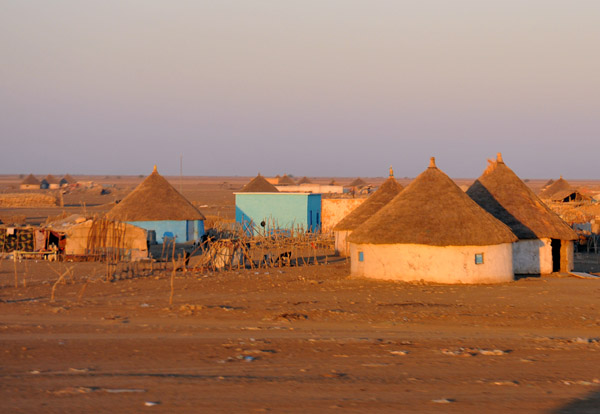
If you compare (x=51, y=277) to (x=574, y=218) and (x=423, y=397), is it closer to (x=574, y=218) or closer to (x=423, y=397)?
(x=423, y=397)

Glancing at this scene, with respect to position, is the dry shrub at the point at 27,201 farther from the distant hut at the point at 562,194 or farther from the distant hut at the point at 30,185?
the distant hut at the point at 562,194

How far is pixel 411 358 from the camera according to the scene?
954 centimetres

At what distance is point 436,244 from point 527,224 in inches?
154

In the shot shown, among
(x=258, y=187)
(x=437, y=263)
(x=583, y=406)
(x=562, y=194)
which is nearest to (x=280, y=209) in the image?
(x=258, y=187)

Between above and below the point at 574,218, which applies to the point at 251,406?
below

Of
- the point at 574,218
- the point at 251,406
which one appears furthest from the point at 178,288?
the point at 574,218

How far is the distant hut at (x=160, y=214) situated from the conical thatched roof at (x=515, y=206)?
10645 millimetres

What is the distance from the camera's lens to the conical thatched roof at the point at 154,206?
26.8 m

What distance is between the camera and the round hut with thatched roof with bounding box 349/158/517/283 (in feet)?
55.7

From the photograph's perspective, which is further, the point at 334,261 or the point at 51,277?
the point at 334,261

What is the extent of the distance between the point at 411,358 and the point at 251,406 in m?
2.85

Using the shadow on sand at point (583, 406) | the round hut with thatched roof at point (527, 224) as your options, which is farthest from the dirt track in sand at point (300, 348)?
the round hut with thatched roof at point (527, 224)

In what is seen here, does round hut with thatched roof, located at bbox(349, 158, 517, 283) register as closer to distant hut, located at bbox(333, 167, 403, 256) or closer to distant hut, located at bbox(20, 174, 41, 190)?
distant hut, located at bbox(333, 167, 403, 256)

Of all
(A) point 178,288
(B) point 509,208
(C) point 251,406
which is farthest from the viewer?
(B) point 509,208
